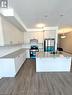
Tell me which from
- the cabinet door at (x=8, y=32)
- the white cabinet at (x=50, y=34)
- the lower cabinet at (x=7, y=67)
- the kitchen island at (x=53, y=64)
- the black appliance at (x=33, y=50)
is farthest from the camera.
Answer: the black appliance at (x=33, y=50)

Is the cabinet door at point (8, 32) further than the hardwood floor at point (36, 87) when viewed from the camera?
Yes

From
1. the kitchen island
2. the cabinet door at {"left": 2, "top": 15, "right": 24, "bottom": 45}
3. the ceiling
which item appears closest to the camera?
the ceiling

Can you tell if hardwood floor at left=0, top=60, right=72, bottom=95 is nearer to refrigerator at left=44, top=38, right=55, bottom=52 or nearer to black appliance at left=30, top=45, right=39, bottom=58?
refrigerator at left=44, top=38, right=55, bottom=52

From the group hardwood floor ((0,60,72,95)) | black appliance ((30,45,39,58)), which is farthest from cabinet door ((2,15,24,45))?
black appliance ((30,45,39,58))

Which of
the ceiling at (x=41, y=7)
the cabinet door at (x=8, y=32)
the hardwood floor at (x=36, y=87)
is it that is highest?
the ceiling at (x=41, y=7)

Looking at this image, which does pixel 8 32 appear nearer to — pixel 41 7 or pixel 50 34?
pixel 41 7

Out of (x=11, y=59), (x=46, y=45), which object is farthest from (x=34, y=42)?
(x=11, y=59)

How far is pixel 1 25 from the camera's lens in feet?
10.0

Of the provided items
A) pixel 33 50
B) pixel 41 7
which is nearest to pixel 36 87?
pixel 41 7

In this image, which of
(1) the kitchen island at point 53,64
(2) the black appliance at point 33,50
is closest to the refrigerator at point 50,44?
(2) the black appliance at point 33,50

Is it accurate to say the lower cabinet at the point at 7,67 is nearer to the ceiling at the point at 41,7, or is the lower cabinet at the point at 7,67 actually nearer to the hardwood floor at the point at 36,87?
the hardwood floor at the point at 36,87

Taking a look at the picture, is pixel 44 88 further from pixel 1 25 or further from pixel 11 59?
pixel 1 25

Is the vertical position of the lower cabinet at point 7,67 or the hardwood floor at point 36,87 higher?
the lower cabinet at point 7,67

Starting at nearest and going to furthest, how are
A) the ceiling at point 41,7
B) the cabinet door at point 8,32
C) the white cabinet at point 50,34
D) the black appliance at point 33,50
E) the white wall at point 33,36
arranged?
1. the ceiling at point 41,7
2. the cabinet door at point 8,32
3. the white cabinet at point 50,34
4. the black appliance at point 33,50
5. the white wall at point 33,36
